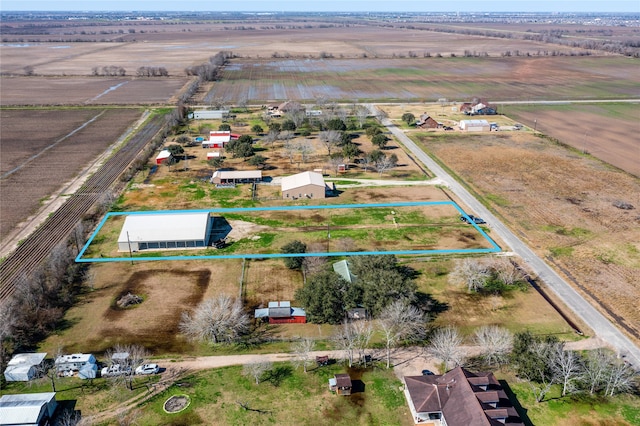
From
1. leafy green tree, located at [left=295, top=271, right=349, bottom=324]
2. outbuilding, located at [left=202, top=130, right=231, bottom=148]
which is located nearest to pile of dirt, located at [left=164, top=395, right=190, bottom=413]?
leafy green tree, located at [left=295, top=271, right=349, bottom=324]

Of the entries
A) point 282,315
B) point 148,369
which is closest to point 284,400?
point 282,315

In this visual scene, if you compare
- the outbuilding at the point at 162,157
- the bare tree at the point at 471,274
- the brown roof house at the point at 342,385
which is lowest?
the brown roof house at the point at 342,385

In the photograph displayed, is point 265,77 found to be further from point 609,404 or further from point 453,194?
point 609,404

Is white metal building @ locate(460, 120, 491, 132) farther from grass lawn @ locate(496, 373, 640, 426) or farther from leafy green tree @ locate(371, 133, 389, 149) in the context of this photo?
grass lawn @ locate(496, 373, 640, 426)

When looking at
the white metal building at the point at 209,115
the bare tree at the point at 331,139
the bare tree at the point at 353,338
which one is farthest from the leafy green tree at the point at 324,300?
the white metal building at the point at 209,115

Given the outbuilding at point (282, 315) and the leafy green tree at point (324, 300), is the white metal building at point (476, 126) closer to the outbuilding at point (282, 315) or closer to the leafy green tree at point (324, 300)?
the leafy green tree at point (324, 300)

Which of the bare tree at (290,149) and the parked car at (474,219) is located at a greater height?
the bare tree at (290,149)
